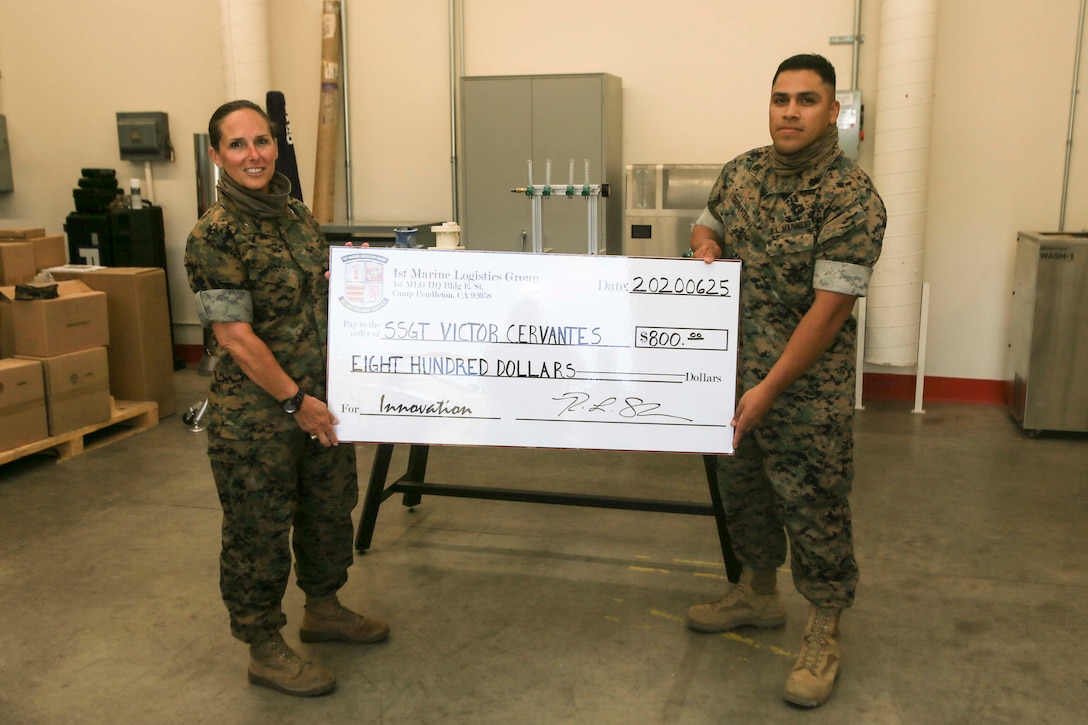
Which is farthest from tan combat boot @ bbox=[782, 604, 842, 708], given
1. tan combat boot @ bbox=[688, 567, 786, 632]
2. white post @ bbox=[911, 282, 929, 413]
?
white post @ bbox=[911, 282, 929, 413]

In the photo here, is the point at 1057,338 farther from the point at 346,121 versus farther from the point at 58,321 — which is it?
the point at 58,321

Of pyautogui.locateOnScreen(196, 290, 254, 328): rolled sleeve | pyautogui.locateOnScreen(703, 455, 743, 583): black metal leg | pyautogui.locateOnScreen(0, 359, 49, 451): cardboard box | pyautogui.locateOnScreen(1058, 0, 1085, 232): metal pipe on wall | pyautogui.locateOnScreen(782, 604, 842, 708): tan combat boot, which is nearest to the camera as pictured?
pyautogui.locateOnScreen(196, 290, 254, 328): rolled sleeve

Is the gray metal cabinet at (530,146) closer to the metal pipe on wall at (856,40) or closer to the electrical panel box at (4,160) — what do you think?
the metal pipe on wall at (856,40)

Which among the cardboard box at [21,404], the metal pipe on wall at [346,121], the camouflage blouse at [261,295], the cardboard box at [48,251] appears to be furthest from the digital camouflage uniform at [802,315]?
the cardboard box at [48,251]

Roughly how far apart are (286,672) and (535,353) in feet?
3.60

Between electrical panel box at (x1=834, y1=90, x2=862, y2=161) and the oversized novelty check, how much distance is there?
9.77 ft

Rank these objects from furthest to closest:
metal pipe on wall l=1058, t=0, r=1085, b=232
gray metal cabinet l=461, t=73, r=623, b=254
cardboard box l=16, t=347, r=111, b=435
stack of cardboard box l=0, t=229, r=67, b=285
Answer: gray metal cabinet l=461, t=73, r=623, b=254
metal pipe on wall l=1058, t=0, r=1085, b=232
stack of cardboard box l=0, t=229, r=67, b=285
cardboard box l=16, t=347, r=111, b=435

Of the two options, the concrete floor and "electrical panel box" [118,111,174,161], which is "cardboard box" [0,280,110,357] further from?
"electrical panel box" [118,111,174,161]

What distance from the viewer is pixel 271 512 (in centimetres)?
235

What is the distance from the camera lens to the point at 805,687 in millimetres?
2395

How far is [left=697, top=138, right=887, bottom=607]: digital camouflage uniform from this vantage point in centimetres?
222

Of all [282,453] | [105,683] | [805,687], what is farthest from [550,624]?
[105,683]

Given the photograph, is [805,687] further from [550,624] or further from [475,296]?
[475,296]

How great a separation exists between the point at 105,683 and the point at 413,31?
443cm
